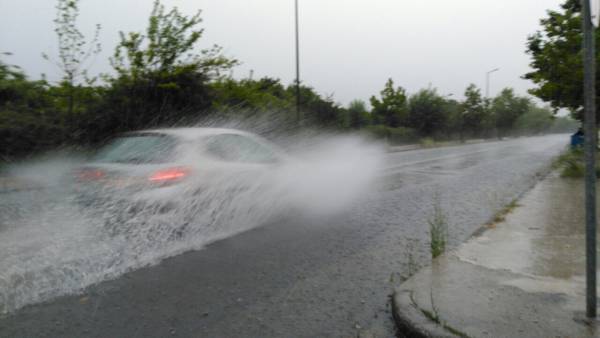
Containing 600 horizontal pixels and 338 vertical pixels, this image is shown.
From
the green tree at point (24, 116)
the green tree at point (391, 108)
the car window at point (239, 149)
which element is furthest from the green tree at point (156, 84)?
the green tree at point (391, 108)

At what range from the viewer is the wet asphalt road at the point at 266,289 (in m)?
3.13

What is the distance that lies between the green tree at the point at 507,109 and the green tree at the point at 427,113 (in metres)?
31.5

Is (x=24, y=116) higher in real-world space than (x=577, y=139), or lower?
higher

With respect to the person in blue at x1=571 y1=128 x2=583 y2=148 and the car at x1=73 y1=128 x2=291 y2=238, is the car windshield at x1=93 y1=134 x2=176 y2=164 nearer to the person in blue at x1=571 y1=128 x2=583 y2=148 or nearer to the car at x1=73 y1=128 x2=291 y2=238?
the car at x1=73 y1=128 x2=291 y2=238

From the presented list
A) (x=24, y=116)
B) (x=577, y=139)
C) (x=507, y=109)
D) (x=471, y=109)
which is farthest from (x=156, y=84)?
(x=507, y=109)

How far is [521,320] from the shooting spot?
2984 millimetres

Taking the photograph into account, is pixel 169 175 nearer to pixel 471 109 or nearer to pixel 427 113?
pixel 427 113

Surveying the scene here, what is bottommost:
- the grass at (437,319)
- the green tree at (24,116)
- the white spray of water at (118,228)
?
the grass at (437,319)

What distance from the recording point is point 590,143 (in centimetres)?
293

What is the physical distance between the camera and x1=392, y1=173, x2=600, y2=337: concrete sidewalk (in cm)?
290

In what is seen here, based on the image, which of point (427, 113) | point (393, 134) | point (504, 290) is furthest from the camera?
point (427, 113)

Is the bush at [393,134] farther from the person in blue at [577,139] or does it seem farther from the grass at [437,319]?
the grass at [437,319]

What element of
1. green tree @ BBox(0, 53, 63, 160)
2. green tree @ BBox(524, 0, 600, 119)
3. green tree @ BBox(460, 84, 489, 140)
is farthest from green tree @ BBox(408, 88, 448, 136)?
green tree @ BBox(0, 53, 63, 160)

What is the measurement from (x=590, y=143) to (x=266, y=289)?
9.00 ft
